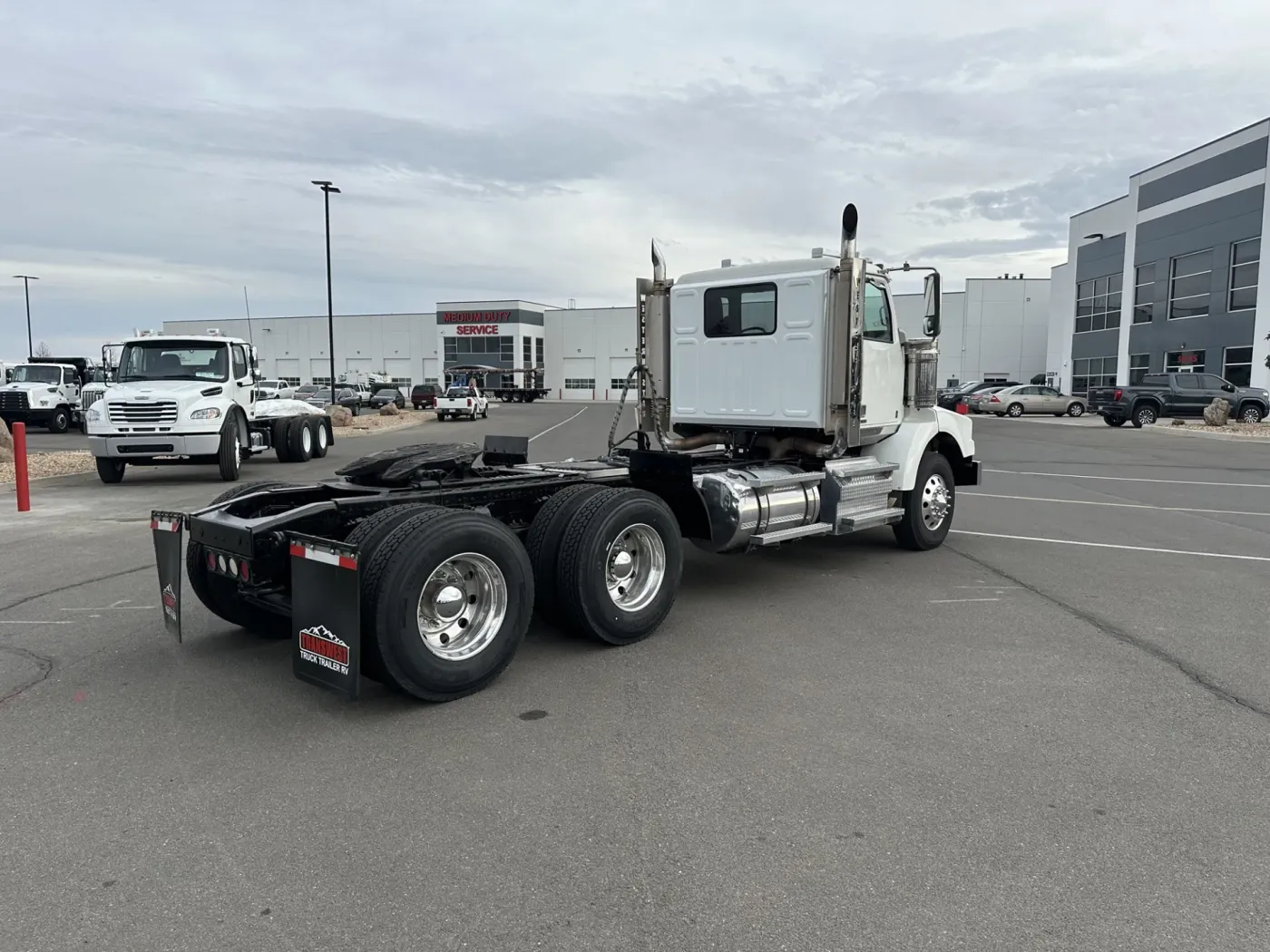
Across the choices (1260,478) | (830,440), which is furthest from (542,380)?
(830,440)

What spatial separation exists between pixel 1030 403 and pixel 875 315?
35.8m

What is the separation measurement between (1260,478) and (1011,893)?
1610cm

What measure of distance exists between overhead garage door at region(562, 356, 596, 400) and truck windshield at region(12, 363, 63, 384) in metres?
63.7

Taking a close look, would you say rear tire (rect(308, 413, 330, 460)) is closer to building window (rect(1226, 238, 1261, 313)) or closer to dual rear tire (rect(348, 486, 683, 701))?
dual rear tire (rect(348, 486, 683, 701))

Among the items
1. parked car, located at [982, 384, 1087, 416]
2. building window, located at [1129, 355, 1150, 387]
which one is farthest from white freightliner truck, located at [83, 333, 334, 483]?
building window, located at [1129, 355, 1150, 387]

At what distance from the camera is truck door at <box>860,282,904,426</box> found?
7.77 meters

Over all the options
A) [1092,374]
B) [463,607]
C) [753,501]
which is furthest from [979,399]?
[463,607]

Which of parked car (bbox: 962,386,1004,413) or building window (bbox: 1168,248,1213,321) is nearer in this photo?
building window (bbox: 1168,248,1213,321)

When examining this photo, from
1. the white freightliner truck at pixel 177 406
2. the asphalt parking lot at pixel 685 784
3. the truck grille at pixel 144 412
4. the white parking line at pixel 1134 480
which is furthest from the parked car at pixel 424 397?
the asphalt parking lot at pixel 685 784

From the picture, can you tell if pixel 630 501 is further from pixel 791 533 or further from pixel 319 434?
pixel 319 434

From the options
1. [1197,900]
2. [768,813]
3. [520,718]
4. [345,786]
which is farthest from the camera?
[520,718]

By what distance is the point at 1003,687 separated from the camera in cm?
493

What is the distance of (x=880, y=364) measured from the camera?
7.96m

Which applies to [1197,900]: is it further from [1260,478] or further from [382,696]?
[1260,478]
